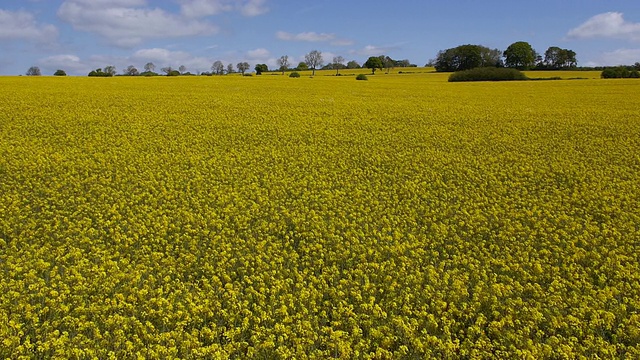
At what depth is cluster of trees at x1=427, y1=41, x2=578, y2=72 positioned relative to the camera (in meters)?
82.6

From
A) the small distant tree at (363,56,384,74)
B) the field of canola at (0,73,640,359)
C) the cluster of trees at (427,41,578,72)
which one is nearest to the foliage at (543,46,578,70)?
the cluster of trees at (427,41,578,72)

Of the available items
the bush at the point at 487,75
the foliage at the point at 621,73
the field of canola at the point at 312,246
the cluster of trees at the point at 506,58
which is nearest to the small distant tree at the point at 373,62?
the cluster of trees at the point at 506,58

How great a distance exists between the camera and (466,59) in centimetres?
8244

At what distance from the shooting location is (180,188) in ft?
36.7

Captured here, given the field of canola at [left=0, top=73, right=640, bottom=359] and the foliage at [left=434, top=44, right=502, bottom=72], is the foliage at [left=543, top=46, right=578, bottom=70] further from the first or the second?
the field of canola at [left=0, top=73, right=640, bottom=359]

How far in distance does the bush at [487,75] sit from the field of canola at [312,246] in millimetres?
43011

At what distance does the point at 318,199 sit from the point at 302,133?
8.05m

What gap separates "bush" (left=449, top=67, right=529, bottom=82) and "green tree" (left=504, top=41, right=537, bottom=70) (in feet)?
111

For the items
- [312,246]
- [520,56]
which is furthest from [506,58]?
[312,246]

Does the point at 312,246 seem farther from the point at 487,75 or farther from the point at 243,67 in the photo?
the point at 243,67

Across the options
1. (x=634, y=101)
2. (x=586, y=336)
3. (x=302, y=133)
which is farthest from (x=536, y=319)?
(x=634, y=101)

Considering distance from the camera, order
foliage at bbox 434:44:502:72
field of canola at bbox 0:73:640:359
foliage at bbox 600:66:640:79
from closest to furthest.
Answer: field of canola at bbox 0:73:640:359 → foliage at bbox 600:66:640:79 → foliage at bbox 434:44:502:72

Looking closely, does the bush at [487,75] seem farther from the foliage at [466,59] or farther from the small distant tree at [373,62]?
the small distant tree at [373,62]

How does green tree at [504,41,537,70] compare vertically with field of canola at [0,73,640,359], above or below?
above
